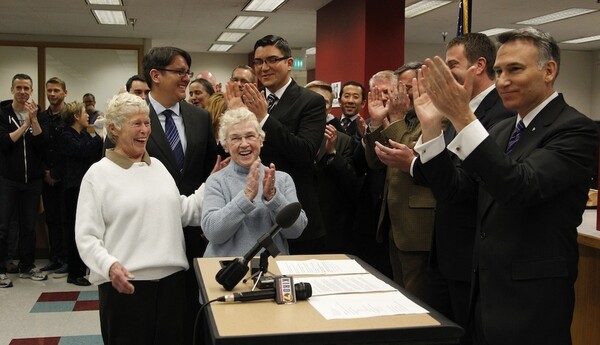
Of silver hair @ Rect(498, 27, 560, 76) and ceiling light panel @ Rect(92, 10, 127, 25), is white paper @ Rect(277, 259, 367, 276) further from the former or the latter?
ceiling light panel @ Rect(92, 10, 127, 25)

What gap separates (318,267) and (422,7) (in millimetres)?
8278

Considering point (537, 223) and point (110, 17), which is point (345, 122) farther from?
point (110, 17)

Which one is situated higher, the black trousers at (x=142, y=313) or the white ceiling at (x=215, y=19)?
the white ceiling at (x=215, y=19)

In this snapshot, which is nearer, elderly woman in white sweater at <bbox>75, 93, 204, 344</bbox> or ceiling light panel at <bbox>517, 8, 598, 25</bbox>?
elderly woman in white sweater at <bbox>75, 93, 204, 344</bbox>

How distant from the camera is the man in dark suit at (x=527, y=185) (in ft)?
5.79

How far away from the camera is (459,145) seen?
179 cm

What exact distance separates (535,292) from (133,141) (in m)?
1.62

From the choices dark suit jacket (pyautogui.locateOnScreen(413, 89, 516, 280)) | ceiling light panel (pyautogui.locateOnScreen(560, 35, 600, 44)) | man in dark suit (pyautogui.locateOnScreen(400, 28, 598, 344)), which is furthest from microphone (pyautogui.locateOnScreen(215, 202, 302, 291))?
ceiling light panel (pyautogui.locateOnScreen(560, 35, 600, 44))

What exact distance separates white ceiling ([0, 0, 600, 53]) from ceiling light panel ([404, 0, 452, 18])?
203mm

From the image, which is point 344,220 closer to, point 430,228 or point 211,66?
point 430,228

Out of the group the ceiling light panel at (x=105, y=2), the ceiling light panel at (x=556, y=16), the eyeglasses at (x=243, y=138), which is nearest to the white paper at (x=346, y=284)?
the eyeglasses at (x=243, y=138)

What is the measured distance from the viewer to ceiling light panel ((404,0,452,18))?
9.28 meters

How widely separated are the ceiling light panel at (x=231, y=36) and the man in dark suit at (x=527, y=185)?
1097 centimetres

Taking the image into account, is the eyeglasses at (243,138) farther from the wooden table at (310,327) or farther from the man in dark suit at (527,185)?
the wooden table at (310,327)
